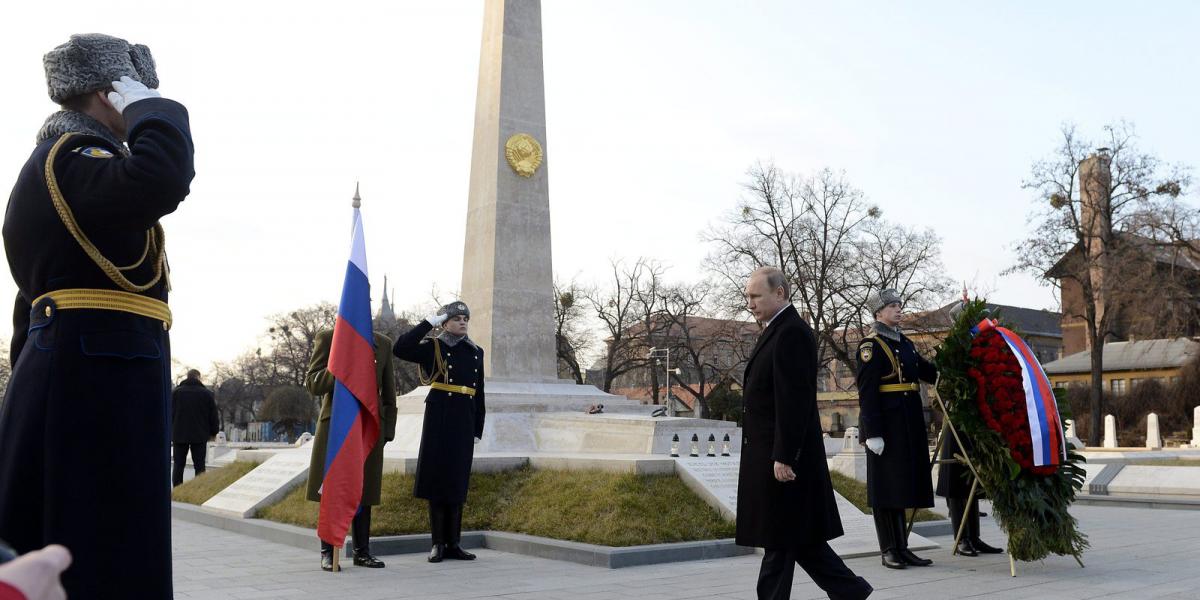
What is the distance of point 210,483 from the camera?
46.5ft

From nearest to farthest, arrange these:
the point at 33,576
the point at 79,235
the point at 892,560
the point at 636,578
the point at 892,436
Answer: the point at 33,576
the point at 79,235
the point at 636,578
the point at 892,560
the point at 892,436

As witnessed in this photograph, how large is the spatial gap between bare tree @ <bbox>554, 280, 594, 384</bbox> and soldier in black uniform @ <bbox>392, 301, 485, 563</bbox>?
117 feet

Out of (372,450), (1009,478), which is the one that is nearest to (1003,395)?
(1009,478)

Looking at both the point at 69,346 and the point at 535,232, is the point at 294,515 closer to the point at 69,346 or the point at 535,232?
the point at 535,232

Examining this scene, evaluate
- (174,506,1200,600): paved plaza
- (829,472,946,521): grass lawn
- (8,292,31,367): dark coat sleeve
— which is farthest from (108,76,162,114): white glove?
(829,472,946,521): grass lawn

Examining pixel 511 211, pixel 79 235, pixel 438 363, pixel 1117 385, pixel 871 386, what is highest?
pixel 511 211

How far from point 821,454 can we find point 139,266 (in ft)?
12.7

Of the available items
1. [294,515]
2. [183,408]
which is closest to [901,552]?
[294,515]

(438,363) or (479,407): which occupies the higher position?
(438,363)

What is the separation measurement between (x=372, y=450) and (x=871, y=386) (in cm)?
434

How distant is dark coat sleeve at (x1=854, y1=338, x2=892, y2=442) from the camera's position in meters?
8.40

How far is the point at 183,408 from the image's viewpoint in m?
16.1

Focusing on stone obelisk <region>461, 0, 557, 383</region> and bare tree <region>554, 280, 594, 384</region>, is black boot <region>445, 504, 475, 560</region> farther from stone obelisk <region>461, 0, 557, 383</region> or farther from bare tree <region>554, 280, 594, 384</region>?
bare tree <region>554, 280, 594, 384</region>

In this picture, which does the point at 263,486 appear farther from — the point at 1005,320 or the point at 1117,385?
the point at 1117,385
